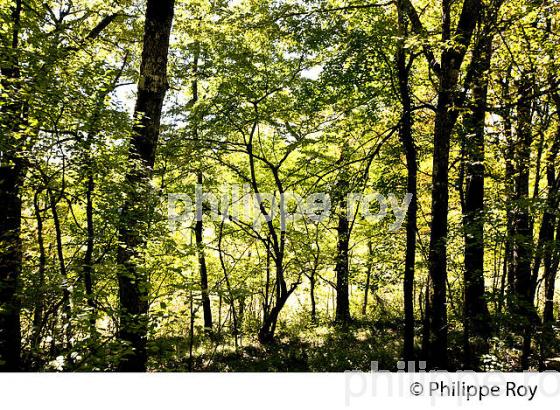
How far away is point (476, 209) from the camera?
6574 mm

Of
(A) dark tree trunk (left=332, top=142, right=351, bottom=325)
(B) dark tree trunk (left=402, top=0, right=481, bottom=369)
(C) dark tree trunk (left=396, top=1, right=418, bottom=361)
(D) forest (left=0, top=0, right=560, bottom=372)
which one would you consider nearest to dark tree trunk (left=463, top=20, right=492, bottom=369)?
(D) forest (left=0, top=0, right=560, bottom=372)

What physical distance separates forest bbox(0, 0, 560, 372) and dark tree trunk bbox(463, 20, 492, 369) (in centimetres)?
7

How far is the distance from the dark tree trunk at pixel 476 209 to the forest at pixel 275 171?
2.7 inches

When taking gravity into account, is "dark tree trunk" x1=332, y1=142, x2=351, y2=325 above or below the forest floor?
above

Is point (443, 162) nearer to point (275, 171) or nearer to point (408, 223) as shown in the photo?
point (408, 223)

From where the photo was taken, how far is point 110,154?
4.91m

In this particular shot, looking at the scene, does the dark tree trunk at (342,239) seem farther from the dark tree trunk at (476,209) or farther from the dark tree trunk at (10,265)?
the dark tree trunk at (10,265)

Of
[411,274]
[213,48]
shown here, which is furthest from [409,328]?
[213,48]

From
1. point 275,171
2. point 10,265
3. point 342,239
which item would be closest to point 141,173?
point 10,265

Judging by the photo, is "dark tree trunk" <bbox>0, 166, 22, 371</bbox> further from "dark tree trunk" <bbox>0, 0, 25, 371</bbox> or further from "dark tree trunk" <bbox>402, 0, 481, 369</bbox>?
"dark tree trunk" <bbox>402, 0, 481, 369</bbox>

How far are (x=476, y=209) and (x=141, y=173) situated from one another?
573cm

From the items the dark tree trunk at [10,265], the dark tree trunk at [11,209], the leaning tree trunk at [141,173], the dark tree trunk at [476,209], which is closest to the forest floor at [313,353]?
the dark tree trunk at [476,209]

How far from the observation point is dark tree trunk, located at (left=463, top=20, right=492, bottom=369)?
6170 millimetres

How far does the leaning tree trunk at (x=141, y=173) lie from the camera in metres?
4.96
